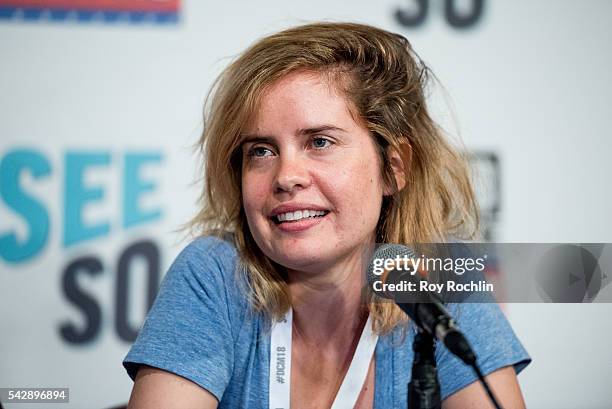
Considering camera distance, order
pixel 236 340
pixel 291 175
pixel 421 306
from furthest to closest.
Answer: pixel 236 340 < pixel 291 175 < pixel 421 306

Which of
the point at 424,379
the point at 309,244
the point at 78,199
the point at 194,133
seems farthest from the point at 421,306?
the point at 78,199

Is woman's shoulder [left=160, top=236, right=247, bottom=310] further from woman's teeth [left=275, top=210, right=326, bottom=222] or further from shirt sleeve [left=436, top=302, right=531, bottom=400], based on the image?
shirt sleeve [left=436, top=302, right=531, bottom=400]

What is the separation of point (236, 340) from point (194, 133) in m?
1.03

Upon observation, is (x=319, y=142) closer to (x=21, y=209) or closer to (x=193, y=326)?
(x=193, y=326)

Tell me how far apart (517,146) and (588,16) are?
20.1 inches

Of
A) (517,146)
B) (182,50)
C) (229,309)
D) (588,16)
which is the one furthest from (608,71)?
(229,309)

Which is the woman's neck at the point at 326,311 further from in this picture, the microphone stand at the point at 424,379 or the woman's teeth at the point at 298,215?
the microphone stand at the point at 424,379

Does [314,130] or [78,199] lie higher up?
[78,199]

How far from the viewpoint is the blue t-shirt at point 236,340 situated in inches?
48.3

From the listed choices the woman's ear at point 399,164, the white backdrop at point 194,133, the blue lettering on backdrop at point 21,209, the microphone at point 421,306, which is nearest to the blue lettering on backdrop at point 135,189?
the white backdrop at point 194,133

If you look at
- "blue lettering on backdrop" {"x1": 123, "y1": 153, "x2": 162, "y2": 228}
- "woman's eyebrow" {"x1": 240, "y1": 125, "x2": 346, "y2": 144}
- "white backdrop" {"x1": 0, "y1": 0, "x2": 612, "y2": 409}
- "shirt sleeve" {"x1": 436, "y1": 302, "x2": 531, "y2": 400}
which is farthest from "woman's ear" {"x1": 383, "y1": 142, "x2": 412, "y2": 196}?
"blue lettering on backdrop" {"x1": 123, "y1": 153, "x2": 162, "y2": 228}

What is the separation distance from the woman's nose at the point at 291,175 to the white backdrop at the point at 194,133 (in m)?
1.01

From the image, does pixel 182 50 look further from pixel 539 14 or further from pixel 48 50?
pixel 539 14

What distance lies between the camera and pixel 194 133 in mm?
2186
